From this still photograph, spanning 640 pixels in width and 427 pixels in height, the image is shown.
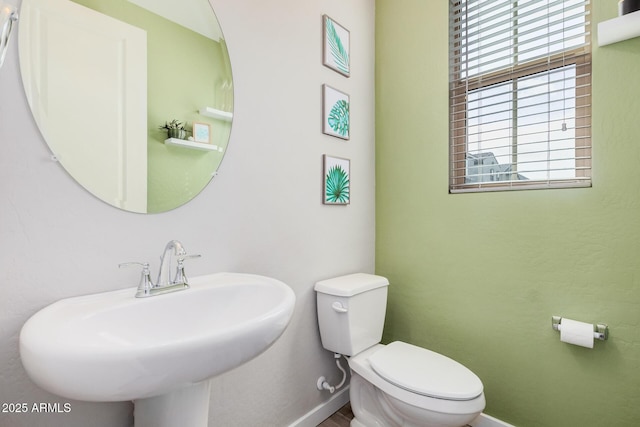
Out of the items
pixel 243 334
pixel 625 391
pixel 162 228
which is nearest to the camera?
pixel 243 334

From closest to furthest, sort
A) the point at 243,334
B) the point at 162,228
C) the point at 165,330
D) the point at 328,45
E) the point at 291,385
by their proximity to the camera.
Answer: the point at 243,334 → the point at 165,330 → the point at 162,228 → the point at 291,385 → the point at 328,45

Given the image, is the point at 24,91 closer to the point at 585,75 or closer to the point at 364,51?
the point at 364,51

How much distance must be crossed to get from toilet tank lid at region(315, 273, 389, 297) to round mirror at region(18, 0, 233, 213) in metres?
0.74

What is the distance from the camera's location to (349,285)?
1538 millimetres

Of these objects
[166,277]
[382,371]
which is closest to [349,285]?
[382,371]

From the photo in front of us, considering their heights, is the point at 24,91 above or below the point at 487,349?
above

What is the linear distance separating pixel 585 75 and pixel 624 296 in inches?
35.3

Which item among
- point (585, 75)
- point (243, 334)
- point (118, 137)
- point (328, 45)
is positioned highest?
point (328, 45)

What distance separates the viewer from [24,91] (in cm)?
82

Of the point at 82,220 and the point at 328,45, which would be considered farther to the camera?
the point at 328,45

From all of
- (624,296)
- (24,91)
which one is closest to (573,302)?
(624,296)

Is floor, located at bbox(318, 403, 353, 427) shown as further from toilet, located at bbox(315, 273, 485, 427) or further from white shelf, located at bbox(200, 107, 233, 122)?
white shelf, located at bbox(200, 107, 233, 122)

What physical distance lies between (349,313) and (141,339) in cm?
88

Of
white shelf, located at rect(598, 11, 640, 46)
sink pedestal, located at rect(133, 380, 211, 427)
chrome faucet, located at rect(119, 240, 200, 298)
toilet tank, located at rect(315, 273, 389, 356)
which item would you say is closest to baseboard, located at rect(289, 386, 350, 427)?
toilet tank, located at rect(315, 273, 389, 356)
